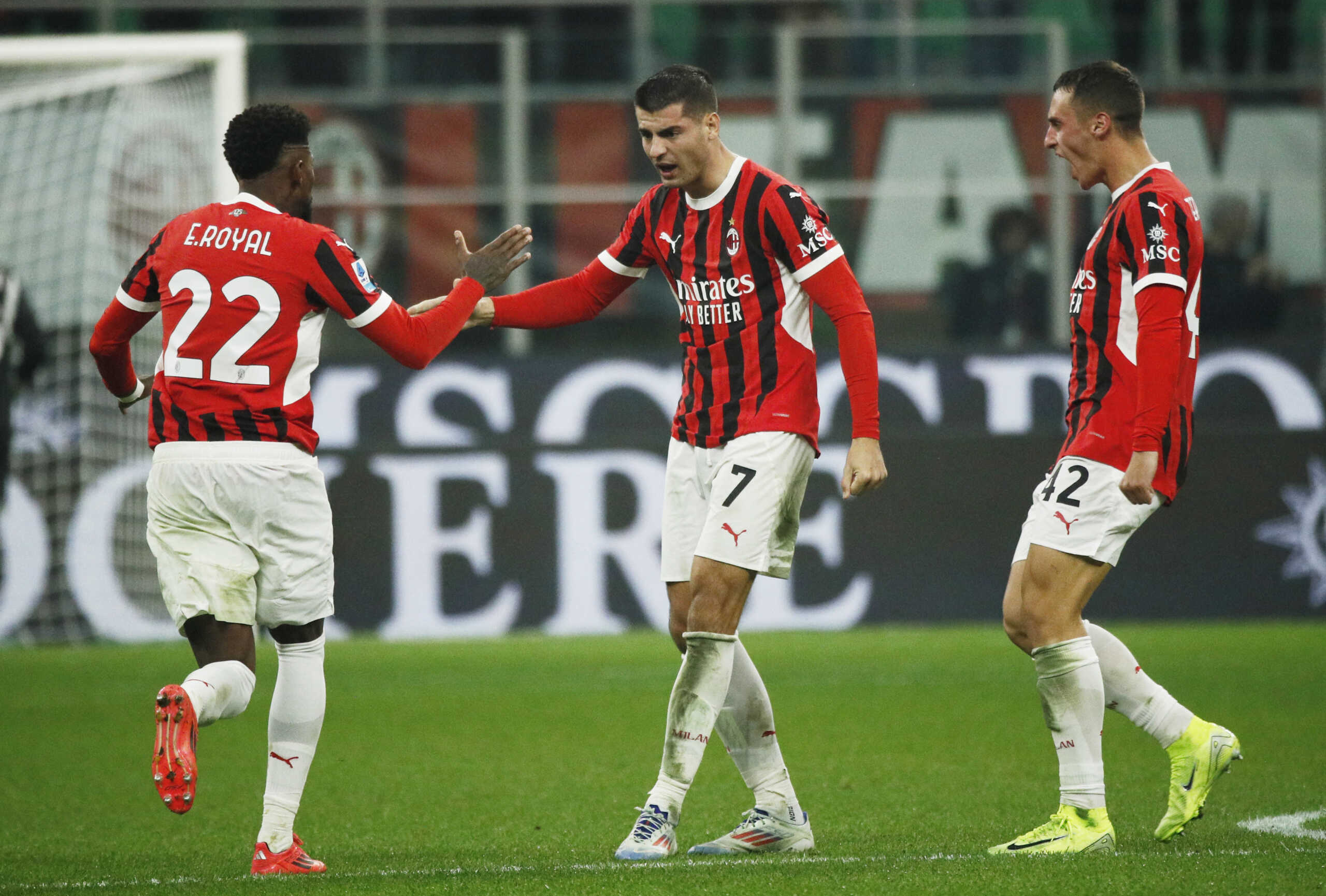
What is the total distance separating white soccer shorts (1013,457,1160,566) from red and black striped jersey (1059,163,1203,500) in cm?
5

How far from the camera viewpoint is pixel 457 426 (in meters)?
11.0

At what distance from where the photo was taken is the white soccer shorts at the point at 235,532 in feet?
14.5

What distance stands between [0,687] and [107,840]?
14.1ft

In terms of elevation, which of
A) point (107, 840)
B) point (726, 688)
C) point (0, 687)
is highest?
point (726, 688)

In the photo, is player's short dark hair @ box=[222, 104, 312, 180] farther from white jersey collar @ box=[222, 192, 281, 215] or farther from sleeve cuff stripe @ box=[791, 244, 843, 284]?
sleeve cuff stripe @ box=[791, 244, 843, 284]

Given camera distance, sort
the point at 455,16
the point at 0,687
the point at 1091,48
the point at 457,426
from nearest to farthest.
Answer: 1. the point at 0,687
2. the point at 457,426
3. the point at 1091,48
4. the point at 455,16

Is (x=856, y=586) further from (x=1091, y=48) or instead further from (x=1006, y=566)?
(x=1091, y=48)

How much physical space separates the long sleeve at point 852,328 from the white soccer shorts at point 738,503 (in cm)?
22

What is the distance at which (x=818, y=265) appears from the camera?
4.72m

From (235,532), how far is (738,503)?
4.39ft

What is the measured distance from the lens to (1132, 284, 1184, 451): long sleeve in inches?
176

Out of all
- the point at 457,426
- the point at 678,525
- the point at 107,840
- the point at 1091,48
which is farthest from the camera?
the point at 1091,48

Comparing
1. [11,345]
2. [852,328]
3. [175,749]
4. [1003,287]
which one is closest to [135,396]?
[175,749]

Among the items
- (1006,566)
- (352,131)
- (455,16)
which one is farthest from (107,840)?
(455,16)
